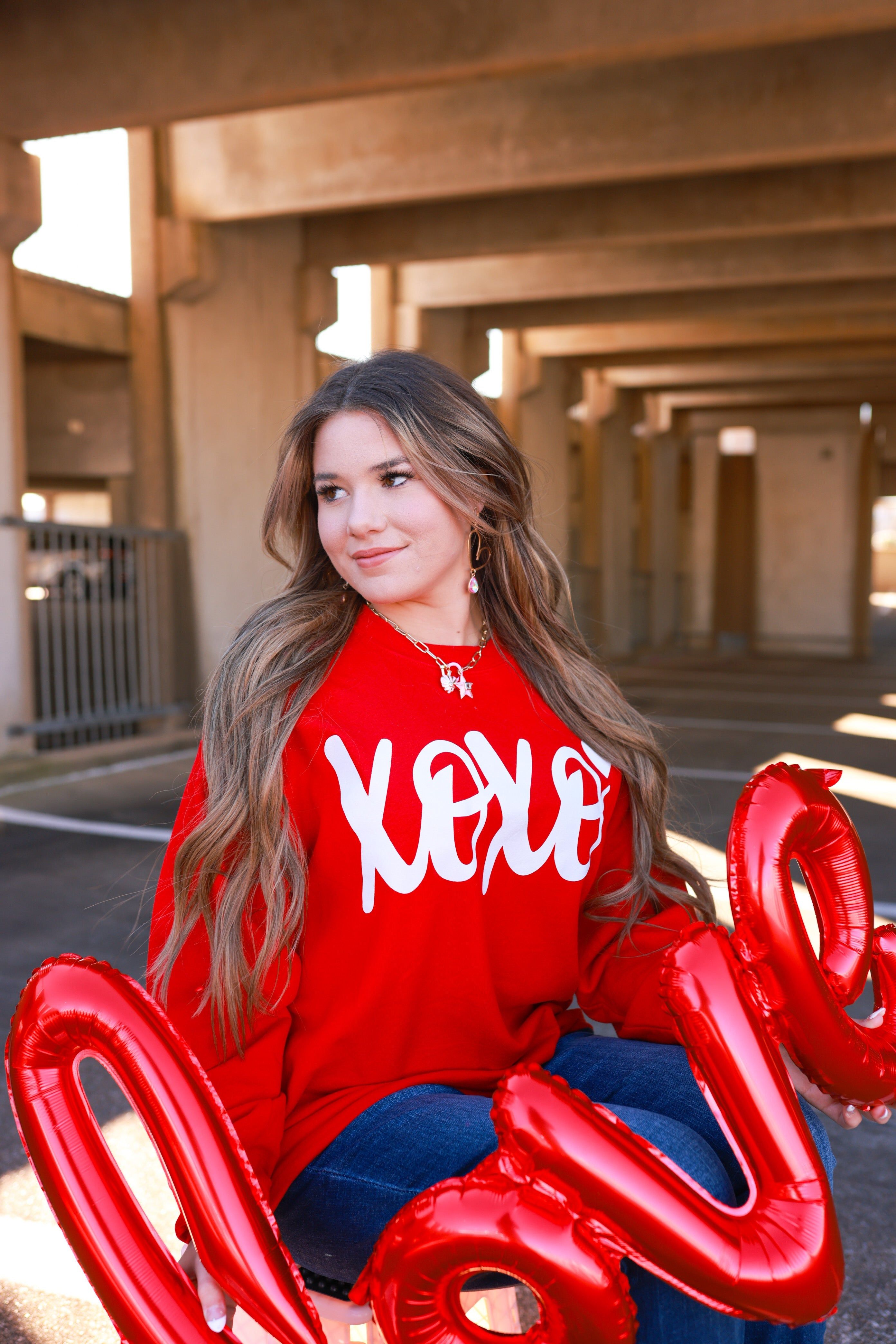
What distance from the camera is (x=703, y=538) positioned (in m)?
21.5

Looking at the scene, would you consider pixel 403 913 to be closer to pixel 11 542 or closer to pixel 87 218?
pixel 11 542

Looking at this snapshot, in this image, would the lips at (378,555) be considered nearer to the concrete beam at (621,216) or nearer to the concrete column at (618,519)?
the concrete beam at (621,216)

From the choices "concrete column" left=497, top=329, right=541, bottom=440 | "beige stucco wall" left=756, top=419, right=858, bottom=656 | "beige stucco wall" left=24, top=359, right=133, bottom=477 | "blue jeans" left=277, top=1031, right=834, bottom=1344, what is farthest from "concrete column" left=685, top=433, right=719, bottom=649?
"blue jeans" left=277, top=1031, right=834, bottom=1344

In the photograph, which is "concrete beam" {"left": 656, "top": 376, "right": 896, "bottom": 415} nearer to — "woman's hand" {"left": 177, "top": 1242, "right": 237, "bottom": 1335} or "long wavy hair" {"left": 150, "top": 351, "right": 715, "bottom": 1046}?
"long wavy hair" {"left": 150, "top": 351, "right": 715, "bottom": 1046}

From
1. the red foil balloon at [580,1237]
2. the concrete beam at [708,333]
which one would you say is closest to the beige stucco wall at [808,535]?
the concrete beam at [708,333]

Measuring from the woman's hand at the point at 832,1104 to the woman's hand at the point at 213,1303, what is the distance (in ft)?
2.15

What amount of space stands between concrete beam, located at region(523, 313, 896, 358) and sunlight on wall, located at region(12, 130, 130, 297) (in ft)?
18.3

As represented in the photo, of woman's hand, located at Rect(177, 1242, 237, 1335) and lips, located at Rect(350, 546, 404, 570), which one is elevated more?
lips, located at Rect(350, 546, 404, 570)

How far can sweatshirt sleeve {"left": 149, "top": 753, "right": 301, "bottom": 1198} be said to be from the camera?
133 centimetres

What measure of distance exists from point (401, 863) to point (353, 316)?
11696 millimetres

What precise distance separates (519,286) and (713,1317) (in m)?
11.4

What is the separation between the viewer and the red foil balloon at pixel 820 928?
1302 mm

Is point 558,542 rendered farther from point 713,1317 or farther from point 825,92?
point 713,1317

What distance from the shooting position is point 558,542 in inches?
523
